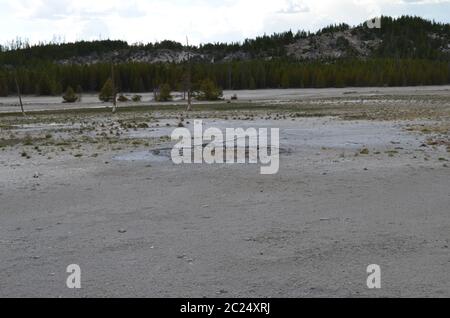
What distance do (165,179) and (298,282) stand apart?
772cm

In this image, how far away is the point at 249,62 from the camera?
133 meters

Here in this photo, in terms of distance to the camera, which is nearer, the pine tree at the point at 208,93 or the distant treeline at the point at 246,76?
the pine tree at the point at 208,93

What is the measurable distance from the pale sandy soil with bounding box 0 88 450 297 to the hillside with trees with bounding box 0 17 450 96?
56.2 m

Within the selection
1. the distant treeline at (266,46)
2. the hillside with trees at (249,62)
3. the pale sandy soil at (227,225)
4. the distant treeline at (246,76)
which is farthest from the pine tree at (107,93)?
the distant treeline at (266,46)

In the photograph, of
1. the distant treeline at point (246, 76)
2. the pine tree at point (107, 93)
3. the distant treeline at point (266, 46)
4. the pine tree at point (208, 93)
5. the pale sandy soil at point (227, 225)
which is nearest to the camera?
the pale sandy soil at point (227, 225)

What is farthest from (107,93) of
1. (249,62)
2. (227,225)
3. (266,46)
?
(266,46)

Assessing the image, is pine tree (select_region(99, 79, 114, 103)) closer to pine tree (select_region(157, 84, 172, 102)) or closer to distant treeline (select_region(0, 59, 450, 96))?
pine tree (select_region(157, 84, 172, 102))

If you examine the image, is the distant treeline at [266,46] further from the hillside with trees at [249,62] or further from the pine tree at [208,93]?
the pine tree at [208,93]

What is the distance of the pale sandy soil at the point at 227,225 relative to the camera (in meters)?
7.13

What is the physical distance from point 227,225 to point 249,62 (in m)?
125

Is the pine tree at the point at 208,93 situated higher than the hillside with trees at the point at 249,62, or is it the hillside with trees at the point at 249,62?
the hillside with trees at the point at 249,62

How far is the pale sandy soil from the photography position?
7.13m

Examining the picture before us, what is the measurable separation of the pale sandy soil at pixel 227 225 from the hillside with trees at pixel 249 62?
2212 inches

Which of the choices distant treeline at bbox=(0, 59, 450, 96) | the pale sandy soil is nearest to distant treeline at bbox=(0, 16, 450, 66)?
distant treeline at bbox=(0, 59, 450, 96)
